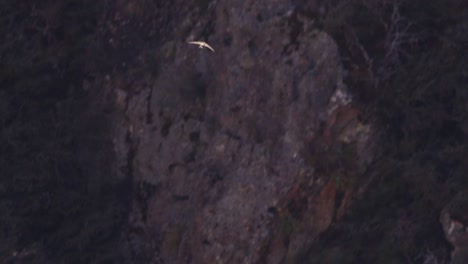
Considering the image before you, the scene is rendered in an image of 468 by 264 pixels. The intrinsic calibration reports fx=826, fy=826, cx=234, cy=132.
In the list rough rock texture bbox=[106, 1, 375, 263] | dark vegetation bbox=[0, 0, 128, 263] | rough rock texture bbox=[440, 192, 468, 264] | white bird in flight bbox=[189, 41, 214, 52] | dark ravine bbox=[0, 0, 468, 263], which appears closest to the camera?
rough rock texture bbox=[440, 192, 468, 264]

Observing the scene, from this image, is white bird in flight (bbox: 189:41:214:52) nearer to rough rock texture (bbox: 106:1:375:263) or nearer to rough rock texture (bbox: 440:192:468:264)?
rough rock texture (bbox: 106:1:375:263)

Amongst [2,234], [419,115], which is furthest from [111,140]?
[419,115]

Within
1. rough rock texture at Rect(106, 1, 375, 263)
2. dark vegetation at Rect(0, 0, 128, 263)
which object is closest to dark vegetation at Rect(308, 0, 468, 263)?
rough rock texture at Rect(106, 1, 375, 263)

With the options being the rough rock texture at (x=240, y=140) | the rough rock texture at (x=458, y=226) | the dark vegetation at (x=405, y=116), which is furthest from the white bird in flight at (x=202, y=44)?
the rough rock texture at (x=458, y=226)

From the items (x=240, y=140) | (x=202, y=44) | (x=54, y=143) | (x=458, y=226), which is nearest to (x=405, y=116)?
(x=458, y=226)

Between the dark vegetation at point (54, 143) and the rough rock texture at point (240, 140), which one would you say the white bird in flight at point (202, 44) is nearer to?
the rough rock texture at point (240, 140)

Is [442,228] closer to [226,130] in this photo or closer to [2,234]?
[226,130]
